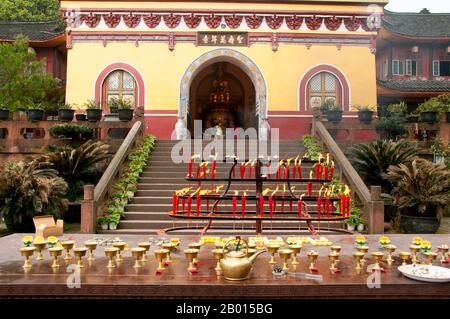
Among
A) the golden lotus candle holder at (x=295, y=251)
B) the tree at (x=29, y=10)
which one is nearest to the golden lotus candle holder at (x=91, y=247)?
the golden lotus candle holder at (x=295, y=251)

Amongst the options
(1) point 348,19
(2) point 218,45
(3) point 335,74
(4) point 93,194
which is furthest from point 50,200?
(1) point 348,19

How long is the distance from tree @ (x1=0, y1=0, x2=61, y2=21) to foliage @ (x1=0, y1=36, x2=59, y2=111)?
12.6 metres

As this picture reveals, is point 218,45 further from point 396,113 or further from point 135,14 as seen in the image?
point 396,113

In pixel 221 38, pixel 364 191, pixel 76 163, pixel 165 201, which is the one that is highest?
pixel 221 38

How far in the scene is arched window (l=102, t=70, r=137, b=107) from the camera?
1805cm

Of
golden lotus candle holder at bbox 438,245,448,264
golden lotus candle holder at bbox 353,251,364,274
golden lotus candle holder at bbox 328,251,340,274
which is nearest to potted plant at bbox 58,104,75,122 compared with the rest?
golden lotus candle holder at bbox 328,251,340,274

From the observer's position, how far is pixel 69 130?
45.2 feet

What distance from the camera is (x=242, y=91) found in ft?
70.9

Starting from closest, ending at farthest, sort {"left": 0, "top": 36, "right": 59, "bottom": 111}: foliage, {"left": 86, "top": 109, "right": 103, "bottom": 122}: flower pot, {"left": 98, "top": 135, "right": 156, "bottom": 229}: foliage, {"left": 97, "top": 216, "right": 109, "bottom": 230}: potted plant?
{"left": 97, "top": 216, "right": 109, "bottom": 230}: potted plant → {"left": 98, "top": 135, "right": 156, "bottom": 229}: foliage → {"left": 86, "top": 109, "right": 103, "bottom": 122}: flower pot → {"left": 0, "top": 36, "right": 59, "bottom": 111}: foliage

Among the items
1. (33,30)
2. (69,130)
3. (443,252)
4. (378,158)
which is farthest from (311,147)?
(33,30)

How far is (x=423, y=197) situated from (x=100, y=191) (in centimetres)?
704

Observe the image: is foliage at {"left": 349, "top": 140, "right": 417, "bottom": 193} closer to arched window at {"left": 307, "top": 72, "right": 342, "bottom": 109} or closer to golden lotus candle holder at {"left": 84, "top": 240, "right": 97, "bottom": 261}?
arched window at {"left": 307, "top": 72, "right": 342, "bottom": 109}

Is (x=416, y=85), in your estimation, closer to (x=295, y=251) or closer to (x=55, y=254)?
(x=295, y=251)

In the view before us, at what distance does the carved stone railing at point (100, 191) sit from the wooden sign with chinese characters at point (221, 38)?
6.26 m
